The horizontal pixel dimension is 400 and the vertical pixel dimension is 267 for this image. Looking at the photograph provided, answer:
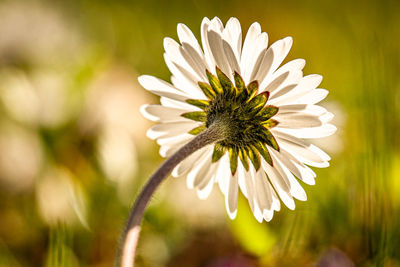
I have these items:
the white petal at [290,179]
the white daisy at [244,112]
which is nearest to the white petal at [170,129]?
the white daisy at [244,112]

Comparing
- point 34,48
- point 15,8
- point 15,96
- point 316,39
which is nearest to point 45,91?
point 15,96

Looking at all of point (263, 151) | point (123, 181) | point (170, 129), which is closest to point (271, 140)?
point (263, 151)

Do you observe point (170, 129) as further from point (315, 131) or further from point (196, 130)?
point (315, 131)

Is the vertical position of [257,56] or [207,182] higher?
[257,56]

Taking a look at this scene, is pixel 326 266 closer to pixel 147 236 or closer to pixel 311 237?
pixel 311 237

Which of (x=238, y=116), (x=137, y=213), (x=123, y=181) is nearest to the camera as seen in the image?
(x=137, y=213)

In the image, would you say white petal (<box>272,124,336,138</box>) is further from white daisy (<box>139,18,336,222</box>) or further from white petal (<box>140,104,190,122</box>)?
white petal (<box>140,104,190,122</box>)

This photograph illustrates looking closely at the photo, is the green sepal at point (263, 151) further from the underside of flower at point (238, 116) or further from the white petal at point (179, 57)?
the white petal at point (179, 57)
